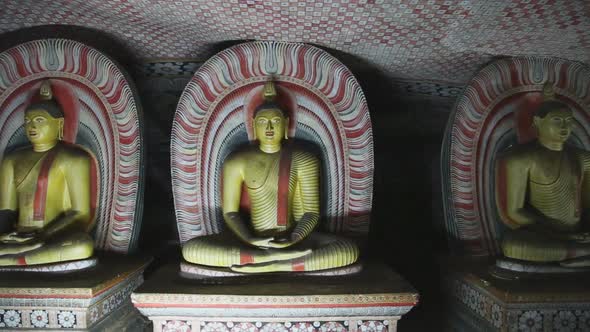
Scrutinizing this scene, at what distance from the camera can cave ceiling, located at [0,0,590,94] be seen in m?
3.14

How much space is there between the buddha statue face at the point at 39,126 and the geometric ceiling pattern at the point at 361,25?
747mm

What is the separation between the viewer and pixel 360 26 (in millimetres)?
3416

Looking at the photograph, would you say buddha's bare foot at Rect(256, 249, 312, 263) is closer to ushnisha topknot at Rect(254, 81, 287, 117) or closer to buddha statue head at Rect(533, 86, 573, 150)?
ushnisha topknot at Rect(254, 81, 287, 117)

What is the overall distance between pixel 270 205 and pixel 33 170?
1809 millimetres

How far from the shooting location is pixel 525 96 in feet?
12.8

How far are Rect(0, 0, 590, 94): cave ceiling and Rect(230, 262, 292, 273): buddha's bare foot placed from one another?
5.62ft

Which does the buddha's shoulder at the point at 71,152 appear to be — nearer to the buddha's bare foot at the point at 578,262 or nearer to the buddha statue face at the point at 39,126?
the buddha statue face at the point at 39,126

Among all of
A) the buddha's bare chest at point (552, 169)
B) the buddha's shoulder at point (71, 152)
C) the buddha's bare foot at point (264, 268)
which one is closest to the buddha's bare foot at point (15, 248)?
the buddha's shoulder at point (71, 152)

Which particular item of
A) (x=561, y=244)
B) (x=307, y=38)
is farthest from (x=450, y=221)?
(x=307, y=38)

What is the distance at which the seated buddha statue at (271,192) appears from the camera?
3.34 m

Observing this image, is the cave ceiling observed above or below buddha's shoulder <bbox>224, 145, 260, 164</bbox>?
above

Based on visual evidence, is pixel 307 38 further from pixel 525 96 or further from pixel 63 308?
pixel 63 308

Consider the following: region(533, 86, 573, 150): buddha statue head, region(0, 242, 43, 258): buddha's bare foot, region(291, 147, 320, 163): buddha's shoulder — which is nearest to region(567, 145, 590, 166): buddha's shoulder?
region(533, 86, 573, 150): buddha statue head

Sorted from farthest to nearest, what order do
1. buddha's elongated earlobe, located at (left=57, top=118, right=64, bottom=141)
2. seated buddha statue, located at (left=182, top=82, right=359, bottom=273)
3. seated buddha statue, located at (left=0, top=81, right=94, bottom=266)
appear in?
buddha's elongated earlobe, located at (left=57, top=118, right=64, bottom=141), seated buddha statue, located at (left=0, top=81, right=94, bottom=266), seated buddha statue, located at (left=182, top=82, right=359, bottom=273)
